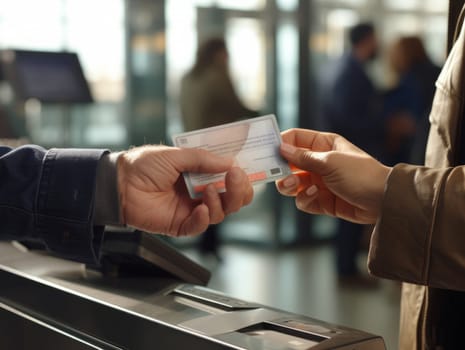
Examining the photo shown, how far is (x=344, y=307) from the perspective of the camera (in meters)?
4.53

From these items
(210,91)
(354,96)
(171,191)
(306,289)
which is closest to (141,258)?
(171,191)

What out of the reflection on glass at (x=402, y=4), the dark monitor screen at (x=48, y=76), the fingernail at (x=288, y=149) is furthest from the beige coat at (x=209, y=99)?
the fingernail at (x=288, y=149)

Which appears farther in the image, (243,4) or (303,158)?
(243,4)

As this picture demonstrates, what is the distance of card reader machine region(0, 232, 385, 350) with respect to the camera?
3.23 feet

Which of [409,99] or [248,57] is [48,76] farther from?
[248,57]

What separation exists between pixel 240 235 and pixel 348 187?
5809mm

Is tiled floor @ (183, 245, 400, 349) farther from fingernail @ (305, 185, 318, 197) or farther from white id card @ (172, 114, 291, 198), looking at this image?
white id card @ (172, 114, 291, 198)

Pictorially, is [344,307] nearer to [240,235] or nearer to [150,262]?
[240,235]

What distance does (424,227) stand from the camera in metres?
1.03

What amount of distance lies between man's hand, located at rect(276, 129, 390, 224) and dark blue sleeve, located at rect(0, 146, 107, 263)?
0.33m

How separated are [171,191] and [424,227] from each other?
18.5 inches

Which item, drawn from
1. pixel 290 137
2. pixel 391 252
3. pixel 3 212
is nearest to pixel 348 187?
pixel 391 252

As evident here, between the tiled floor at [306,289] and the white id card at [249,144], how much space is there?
2.66 metres

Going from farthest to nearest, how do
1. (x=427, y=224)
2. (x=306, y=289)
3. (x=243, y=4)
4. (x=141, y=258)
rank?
(x=243, y=4)
(x=306, y=289)
(x=141, y=258)
(x=427, y=224)
